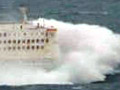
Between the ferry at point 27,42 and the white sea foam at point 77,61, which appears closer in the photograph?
the white sea foam at point 77,61

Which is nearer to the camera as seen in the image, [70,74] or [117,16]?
[70,74]

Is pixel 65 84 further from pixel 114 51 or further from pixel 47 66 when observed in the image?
pixel 114 51

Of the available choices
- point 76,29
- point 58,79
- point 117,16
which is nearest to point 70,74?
point 58,79

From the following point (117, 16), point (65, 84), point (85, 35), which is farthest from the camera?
point (117, 16)

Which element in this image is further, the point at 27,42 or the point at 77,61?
the point at 77,61

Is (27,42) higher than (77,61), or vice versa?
(27,42)

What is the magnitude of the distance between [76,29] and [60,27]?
2.72m

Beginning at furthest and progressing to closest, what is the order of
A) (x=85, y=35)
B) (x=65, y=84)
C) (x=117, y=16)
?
(x=117, y=16) → (x=85, y=35) → (x=65, y=84)

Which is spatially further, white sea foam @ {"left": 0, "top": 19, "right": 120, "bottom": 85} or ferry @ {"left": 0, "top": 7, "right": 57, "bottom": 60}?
ferry @ {"left": 0, "top": 7, "right": 57, "bottom": 60}

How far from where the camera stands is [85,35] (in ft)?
436

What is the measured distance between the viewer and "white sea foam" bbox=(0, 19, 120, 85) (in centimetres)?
12544

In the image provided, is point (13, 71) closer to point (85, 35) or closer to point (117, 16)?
point (85, 35)

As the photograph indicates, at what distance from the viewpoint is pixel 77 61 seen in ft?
421

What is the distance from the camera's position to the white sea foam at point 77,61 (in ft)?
412
